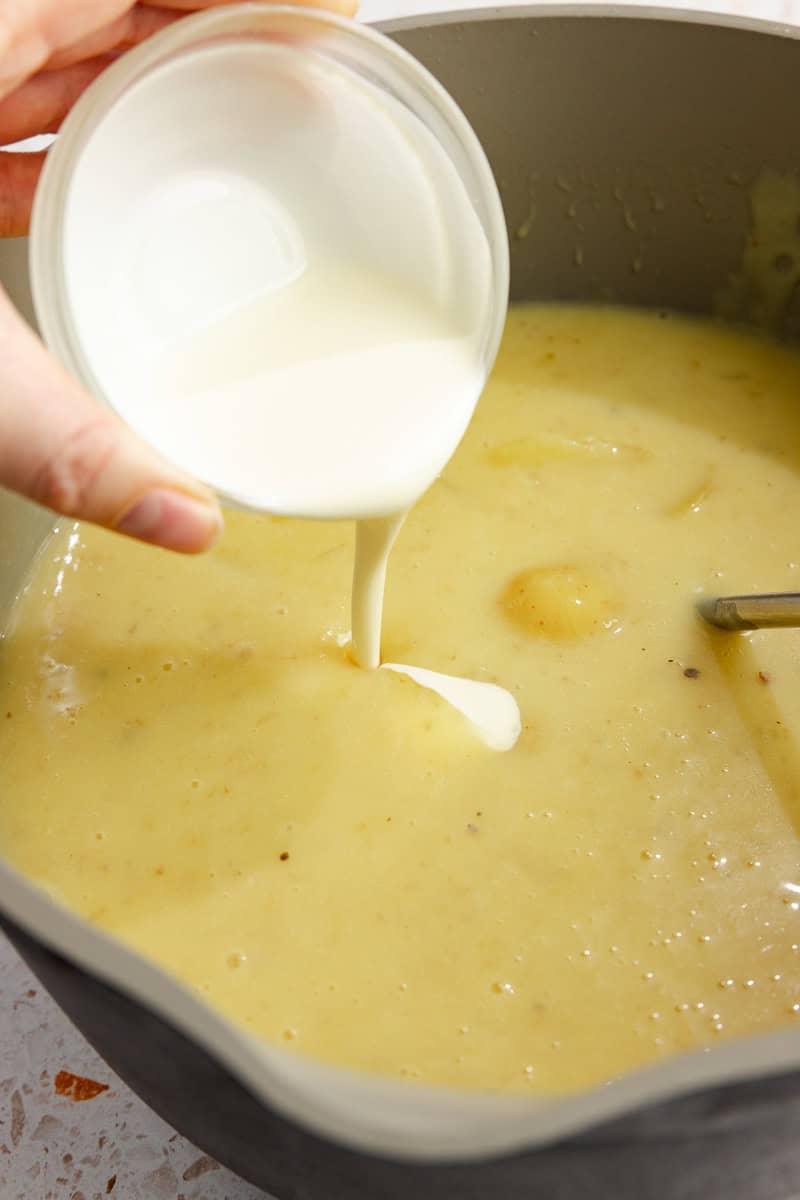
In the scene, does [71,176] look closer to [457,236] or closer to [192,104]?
[192,104]

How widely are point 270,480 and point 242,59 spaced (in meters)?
0.36

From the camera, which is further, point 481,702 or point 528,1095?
point 481,702

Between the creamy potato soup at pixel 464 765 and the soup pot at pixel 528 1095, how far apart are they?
0.51ft

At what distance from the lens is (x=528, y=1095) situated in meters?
0.92

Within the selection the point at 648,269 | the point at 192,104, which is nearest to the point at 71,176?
the point at 192,104

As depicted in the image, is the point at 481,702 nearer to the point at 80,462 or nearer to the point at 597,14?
the point at 80,462

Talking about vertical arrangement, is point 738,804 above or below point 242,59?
below

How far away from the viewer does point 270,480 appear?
92 centimetres

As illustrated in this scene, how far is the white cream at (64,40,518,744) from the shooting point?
92cm

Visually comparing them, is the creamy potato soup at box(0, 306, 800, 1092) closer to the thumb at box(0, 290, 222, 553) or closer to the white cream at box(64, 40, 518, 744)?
the white cream at box(64, 40, 518, 744)

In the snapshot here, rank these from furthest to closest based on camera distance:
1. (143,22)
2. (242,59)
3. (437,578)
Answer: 1. (437,578)
2. (143,22)
3. (242,59)

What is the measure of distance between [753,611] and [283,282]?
520 millimetres

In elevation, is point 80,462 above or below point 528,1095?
above

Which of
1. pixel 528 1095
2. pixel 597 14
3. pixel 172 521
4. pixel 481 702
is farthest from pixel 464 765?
pixel 597 14
